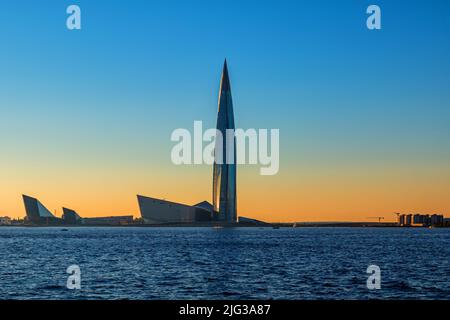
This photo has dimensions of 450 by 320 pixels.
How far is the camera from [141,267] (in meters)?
55.1

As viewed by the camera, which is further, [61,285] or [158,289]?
[61,285]

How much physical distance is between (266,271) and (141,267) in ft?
39.1
